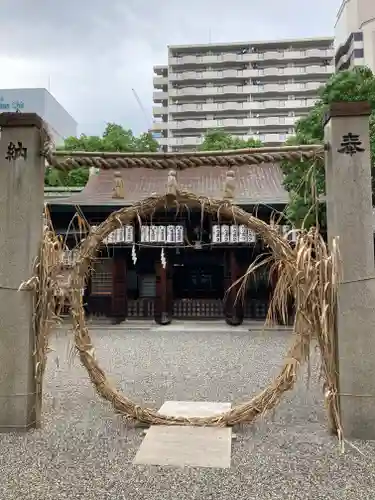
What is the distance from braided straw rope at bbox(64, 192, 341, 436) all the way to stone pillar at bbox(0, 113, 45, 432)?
0.45 m

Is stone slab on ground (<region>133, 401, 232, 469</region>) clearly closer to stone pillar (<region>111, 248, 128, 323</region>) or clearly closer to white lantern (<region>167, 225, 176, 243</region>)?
white lantern (<region>167, 225, 176, 243</region>)

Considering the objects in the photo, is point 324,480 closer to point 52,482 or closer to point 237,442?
point 237,442

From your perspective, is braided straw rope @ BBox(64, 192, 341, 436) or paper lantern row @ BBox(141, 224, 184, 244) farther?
paper lantern row @ BBox(141, 224, 184, 244)

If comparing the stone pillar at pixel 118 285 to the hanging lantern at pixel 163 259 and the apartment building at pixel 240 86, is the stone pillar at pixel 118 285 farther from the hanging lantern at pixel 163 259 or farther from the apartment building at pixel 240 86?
the apartment building at pixel 240 86

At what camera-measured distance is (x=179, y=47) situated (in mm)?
52469

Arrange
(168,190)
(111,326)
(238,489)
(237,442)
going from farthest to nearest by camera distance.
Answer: (111,326)
(168,190)
(237,442)
(238,489)

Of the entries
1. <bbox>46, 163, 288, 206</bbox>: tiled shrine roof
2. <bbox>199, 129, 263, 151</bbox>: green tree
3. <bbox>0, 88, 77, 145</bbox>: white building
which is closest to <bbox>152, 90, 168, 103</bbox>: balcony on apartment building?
<bbox>0, 88, 77, 145</bbox>: white building

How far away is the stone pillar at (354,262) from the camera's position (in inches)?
150

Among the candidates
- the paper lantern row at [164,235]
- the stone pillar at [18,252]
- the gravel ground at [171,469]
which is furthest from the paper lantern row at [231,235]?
the stone pillar at [18,252]

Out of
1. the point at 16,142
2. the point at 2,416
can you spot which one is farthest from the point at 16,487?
the point at 16,142

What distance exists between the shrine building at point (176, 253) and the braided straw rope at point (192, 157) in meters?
8.93

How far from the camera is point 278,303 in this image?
397 centimetres

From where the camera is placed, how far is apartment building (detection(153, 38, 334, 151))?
50.1 meters

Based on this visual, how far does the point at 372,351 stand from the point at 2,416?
321 cm
